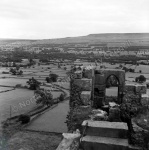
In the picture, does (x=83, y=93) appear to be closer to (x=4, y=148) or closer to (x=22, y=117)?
(x=4, y=148)

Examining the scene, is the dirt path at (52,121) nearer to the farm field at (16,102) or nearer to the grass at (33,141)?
the grass at (33,141)

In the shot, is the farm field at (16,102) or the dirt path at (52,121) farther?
the farm field at (16,102)

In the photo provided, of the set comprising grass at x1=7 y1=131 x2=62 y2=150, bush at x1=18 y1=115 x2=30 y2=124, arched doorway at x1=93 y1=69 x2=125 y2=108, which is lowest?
grass at x1=7 y1=131 x2=62 y2=150

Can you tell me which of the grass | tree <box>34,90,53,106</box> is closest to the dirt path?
tree <box>34,90,53,106</box>

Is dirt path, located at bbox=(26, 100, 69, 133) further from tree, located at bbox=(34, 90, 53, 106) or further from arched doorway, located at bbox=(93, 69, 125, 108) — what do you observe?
arched doorway, located at bbox=(93, 69, 125, 108)

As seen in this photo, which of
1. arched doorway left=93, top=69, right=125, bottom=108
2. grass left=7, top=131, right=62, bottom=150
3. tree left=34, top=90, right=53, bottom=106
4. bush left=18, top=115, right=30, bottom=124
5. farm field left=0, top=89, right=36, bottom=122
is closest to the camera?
arched doorway left=93, top=69, right=125, bottom=108

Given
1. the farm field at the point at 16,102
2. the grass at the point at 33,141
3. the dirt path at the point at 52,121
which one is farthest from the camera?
the farm field at the point at 16,102

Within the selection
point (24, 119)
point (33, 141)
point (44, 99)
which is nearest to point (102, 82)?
point (33, 141)

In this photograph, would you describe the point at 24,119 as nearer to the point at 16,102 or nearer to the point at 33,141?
the point at 33,141

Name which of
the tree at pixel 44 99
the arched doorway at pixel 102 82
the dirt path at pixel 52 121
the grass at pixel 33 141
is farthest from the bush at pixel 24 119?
the arched doorway at pixel 102 82
